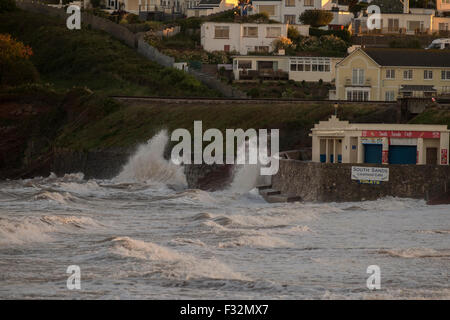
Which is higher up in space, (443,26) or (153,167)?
(443,26)

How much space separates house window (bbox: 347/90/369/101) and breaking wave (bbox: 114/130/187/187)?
698 inches

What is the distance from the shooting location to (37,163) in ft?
300

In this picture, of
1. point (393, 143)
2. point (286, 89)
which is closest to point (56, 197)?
point (393, 143)

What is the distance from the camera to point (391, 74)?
94625 millimetres

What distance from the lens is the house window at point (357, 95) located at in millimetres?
95500

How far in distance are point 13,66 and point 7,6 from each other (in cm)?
3108

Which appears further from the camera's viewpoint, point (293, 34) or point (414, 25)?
point (414, 25)

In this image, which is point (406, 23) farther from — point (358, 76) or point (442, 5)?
point (358, 76)

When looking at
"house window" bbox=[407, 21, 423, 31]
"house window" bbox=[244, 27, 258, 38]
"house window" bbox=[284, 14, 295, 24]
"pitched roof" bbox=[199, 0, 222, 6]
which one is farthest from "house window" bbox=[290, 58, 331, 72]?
"pitched roof" bbox=[199, 0, 222, 6]

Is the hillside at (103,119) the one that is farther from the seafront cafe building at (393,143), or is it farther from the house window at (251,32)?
the house window at (251,32)

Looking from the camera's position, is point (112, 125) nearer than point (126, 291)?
No

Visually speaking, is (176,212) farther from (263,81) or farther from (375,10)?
(375,10)

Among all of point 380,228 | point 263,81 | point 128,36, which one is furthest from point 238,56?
point 380,228

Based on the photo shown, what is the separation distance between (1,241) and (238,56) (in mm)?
67120
